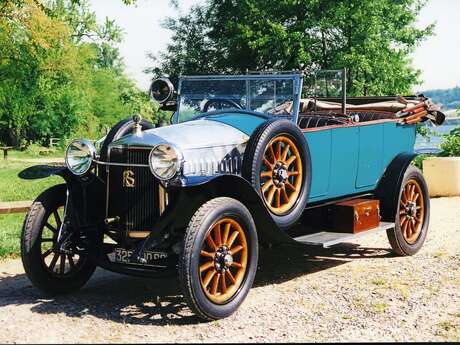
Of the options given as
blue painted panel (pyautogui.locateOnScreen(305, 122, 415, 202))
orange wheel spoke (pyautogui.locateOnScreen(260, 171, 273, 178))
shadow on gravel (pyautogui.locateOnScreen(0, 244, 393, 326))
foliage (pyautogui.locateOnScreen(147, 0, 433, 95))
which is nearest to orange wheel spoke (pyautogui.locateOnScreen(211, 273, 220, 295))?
shadow on gravel (pyautogui.locateOnScreen(0, 244, 393, 326))

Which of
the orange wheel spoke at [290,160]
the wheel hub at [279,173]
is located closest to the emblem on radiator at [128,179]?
the wheel hub at [279,173]

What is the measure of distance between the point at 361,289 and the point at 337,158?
4.18 feet

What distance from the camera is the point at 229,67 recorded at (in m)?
25.2

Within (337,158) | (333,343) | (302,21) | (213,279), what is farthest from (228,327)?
(302,21)

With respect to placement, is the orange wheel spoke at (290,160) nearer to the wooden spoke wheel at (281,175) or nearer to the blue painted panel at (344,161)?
the wooden spoke wheel at (281,175)

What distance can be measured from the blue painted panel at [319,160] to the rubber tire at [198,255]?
121cm

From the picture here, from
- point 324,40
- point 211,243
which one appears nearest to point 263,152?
point 211,243

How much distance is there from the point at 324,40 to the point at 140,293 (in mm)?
19416

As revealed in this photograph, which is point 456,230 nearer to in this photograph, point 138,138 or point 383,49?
point 138,138

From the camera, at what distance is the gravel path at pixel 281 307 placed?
470 cm

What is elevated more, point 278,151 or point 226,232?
point 278,151

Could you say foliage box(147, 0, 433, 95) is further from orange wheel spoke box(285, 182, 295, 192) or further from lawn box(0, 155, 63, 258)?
orange wheel spoke box(285, 182, 295, 192)

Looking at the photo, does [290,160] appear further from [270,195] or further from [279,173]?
[270,195]

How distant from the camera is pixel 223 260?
5164mm
